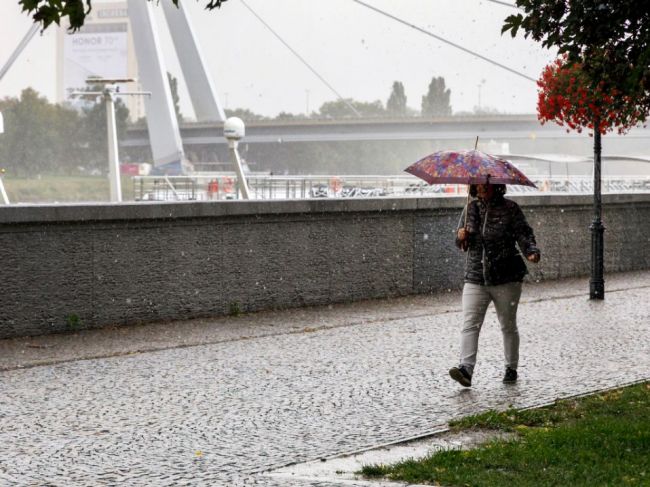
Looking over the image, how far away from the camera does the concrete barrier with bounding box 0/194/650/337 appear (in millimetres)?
10688

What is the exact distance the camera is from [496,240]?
26.8 feet

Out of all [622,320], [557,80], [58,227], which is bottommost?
[622,320]

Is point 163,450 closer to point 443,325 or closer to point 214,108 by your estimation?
point 443,325

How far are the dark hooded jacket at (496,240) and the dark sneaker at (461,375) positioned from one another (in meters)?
0.66

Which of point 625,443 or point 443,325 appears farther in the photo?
point 443,325

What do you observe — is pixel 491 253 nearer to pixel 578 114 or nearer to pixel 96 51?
pixel 578 114

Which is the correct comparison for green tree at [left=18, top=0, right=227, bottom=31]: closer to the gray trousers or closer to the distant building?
the gray trousers

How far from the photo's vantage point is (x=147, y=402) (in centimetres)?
739

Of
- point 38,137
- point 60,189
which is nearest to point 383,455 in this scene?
point 60,189

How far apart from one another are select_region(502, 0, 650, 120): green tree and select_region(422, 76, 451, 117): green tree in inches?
4500

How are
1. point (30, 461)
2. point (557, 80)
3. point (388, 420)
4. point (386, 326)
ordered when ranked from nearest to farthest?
point (30, 461) < point (388, 420) < point (386, 326) < point (557, 80)

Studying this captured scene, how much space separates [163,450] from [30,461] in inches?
26.3

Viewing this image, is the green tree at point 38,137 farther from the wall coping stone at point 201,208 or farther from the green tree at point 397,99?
the wall coping stone at point 201,208

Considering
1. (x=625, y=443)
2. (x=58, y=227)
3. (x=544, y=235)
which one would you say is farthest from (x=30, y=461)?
(x=544, y=235)
